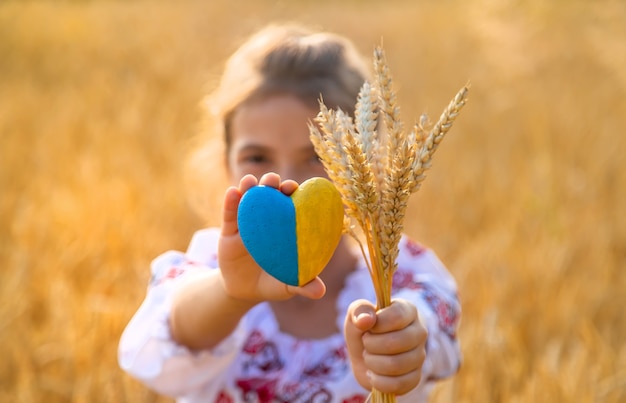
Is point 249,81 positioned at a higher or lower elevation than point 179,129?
lower

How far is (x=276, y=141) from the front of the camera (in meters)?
1.38

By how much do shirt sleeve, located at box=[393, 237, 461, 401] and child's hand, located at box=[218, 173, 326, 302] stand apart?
41cm

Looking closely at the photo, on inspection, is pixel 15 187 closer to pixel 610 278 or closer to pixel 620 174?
pixel 610 278

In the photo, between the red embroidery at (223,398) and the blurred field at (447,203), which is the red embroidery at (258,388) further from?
the blurred field at (447,203)

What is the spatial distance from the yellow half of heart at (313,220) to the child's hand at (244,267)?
2cm

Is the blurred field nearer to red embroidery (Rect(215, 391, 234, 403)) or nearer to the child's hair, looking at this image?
red embroidery (Rect(215, 391, 234, 403))

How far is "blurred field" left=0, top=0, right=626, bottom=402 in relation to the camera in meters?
1.83

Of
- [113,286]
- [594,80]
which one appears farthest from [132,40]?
[113,286]

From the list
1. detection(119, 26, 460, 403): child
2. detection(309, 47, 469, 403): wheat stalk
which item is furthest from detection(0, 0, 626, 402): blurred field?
detection(119, 26, 460, 403): child

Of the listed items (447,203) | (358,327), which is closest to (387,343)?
(358,327)

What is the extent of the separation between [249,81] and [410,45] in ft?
17.9

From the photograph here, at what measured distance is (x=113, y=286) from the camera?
7.23 feet

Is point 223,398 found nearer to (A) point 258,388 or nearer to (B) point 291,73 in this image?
(A) point 258,388

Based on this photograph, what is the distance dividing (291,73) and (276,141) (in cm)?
24
